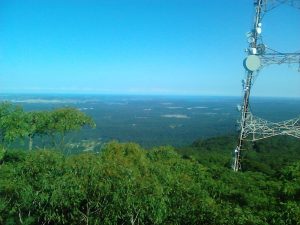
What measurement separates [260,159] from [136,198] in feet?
93.6

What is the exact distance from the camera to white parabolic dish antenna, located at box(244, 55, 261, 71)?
22375 mm

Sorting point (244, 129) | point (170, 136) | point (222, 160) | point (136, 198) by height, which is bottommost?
point (170, 136)

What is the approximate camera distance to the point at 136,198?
14359 millimetres

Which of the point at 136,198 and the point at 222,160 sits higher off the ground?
the point at 136,198

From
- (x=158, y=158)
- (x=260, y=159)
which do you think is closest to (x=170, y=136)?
(x=260, y=159)

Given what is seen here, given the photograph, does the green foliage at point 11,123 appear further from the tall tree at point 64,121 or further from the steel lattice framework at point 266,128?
the steel lattice framework at point 266,128

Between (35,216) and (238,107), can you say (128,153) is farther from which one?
(35,216)

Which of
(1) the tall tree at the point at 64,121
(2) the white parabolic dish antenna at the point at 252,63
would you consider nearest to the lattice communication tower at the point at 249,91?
(2) the white parabolic dish antenna at the point at 252,63

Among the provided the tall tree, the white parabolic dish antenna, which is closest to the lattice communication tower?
the white parabolic dish antenna

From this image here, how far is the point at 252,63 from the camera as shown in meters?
22.5

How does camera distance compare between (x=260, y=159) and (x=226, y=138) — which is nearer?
(x=260, y=159)

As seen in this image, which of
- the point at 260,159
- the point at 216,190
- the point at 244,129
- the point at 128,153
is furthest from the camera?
the point at 260,159

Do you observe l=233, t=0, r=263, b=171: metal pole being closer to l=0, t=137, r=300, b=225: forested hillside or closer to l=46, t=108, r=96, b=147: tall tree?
l=0, t=137, r=300, b=225: forested hillside

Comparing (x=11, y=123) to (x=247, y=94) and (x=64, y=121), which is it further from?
(x=247, y=94)
